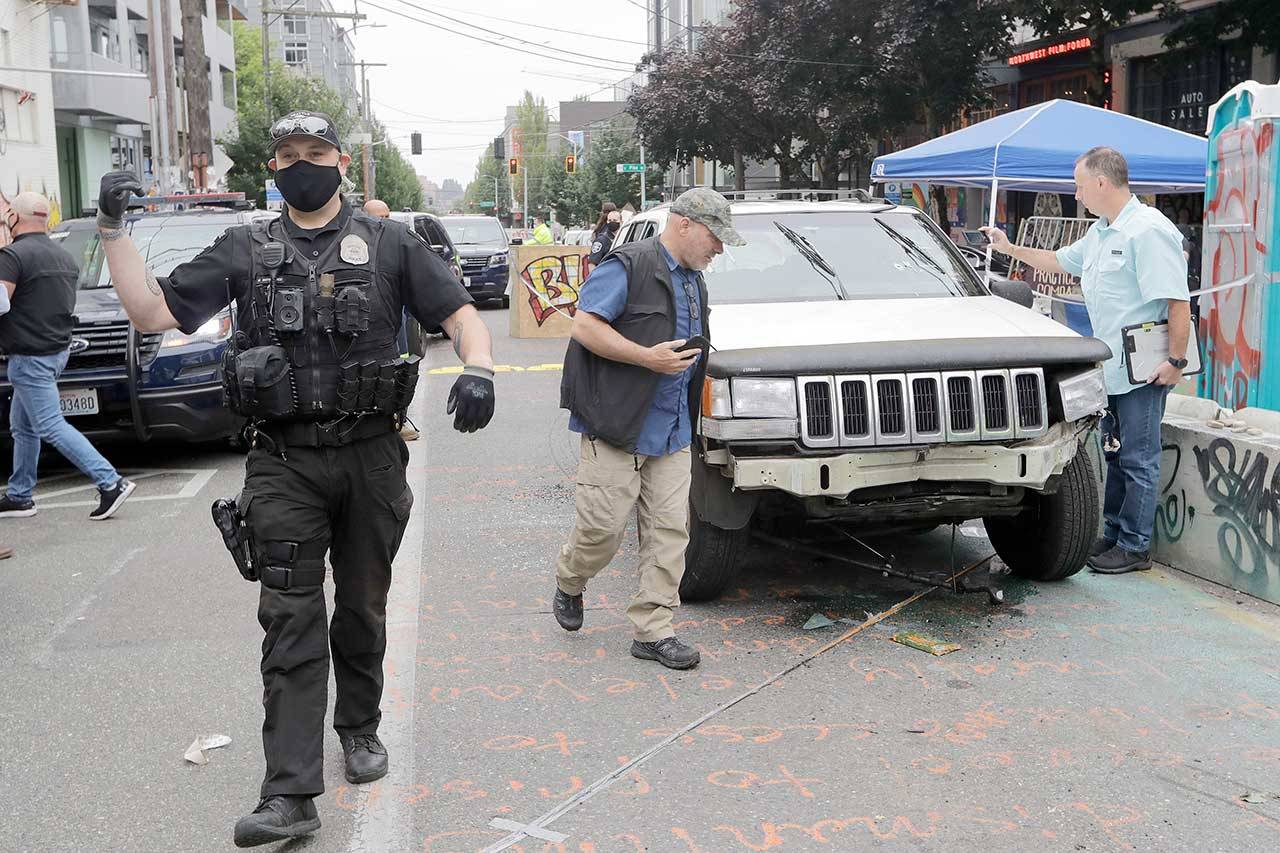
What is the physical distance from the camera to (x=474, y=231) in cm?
2530

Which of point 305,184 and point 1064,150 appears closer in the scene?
point 305,184

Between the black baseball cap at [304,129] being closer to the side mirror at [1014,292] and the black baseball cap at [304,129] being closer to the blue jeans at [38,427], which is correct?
the side mirror at [1014,292]

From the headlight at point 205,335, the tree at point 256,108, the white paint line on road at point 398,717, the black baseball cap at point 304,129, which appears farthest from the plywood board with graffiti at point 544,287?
the black baseball cap at point 304,129

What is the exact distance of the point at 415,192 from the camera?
134m

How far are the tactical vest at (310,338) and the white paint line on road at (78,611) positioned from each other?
7.37ft

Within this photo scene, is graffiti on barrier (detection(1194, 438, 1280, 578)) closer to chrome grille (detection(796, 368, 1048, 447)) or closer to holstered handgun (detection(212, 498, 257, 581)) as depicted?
chrome grille (detection(796, 368, 1048, 447))

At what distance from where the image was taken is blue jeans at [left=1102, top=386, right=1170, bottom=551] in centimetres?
625

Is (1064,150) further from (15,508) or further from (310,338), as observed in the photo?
(310,338)

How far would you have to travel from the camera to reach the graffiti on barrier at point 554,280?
63.4ft

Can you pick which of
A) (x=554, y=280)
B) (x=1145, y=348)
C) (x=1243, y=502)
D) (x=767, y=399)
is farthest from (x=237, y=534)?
(x=554, y=280)

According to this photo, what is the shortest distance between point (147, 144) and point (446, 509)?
43.8 meters

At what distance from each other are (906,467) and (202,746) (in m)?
2.88

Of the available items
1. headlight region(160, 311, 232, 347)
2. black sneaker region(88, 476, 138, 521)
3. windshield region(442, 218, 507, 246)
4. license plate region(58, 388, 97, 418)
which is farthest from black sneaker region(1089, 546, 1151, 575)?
windshield region(442, 218, 507, 246)

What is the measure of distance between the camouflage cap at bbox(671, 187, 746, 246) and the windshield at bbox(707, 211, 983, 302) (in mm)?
1375
